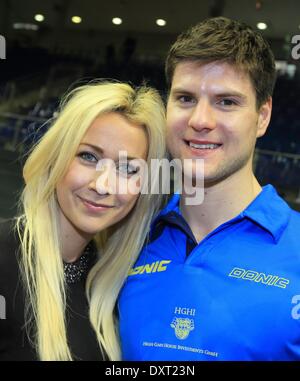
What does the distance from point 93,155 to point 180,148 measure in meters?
0.21

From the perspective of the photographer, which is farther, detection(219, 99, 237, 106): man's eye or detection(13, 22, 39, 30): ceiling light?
detection(13, 22, 39, 30): ceiling light

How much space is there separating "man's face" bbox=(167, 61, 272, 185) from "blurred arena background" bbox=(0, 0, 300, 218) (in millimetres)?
1855

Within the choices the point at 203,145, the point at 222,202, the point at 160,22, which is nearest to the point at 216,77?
the point at 203,145

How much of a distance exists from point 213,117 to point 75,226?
16.9 inches

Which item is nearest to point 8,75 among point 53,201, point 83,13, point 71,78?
point 71,78

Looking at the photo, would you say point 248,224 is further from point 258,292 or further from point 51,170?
point 51,170

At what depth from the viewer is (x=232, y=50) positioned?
1.09 m

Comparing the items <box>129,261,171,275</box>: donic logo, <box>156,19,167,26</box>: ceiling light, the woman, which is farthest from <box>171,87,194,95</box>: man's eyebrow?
<box>156,19,167,26</box>: ceiling light

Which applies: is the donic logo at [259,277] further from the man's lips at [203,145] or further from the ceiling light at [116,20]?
the ceiling light at [116,20]

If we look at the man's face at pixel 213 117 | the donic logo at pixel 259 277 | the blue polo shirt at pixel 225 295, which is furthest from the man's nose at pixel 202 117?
the donic logo at pixel 259 277

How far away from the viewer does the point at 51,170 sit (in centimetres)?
114

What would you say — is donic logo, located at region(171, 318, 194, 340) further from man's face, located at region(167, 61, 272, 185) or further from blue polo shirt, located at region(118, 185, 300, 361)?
man's face, located at region(167, 61, 272, 185)

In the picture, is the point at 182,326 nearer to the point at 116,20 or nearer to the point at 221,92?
the point at 221,92

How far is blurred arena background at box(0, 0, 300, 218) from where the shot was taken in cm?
304
